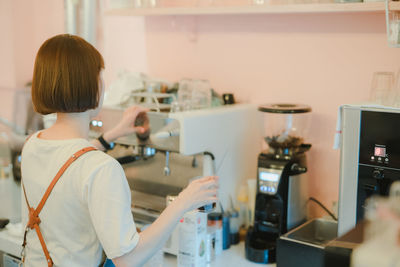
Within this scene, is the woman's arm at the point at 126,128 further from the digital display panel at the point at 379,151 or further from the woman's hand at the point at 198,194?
the digital display panel at the point at 379,151

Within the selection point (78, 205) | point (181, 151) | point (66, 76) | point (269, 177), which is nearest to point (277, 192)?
point (269, 177)

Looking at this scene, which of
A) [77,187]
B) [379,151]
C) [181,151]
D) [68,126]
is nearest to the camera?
[77,187]

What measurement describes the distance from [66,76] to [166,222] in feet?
1.54

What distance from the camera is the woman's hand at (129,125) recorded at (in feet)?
6.37

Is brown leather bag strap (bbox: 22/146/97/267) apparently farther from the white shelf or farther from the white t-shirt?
the white shelf

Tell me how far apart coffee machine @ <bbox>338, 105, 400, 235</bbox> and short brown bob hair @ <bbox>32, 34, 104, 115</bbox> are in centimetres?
82

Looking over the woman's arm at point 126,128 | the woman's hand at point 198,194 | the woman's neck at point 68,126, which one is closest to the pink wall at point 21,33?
the woman's arm at point 126,128

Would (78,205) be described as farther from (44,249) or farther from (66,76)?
(66,76)

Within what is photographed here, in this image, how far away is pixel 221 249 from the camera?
196 cm

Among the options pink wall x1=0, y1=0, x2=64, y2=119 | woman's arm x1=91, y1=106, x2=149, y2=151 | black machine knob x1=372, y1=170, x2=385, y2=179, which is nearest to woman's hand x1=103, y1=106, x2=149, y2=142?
woman's arm x1=91, y1=106, x2=149, y2=151

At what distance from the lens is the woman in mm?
1223

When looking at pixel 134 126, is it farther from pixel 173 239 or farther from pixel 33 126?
pixel 33 126

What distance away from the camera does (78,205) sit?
50.9 inches

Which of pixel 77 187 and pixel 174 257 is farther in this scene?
pixel 174 257
